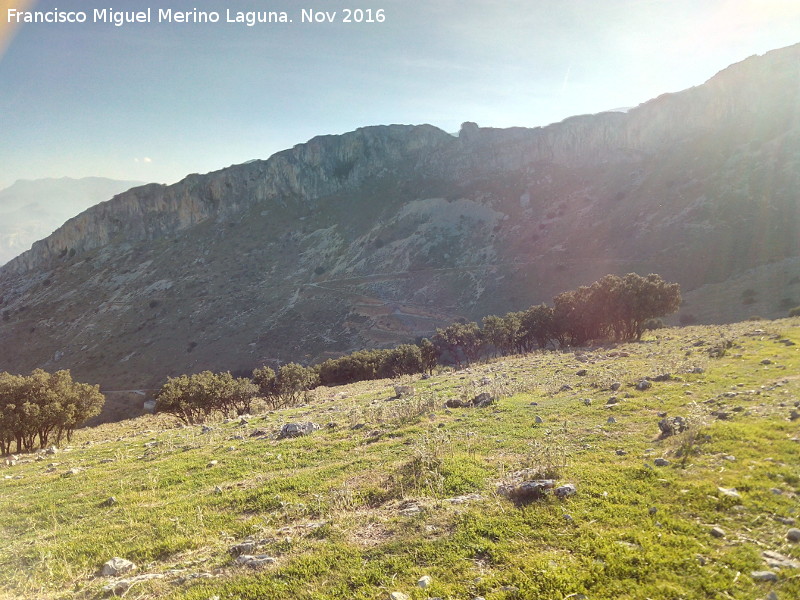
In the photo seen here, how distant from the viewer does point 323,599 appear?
6.90 metres

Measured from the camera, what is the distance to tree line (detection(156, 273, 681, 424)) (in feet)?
122

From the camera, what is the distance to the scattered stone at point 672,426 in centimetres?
1209

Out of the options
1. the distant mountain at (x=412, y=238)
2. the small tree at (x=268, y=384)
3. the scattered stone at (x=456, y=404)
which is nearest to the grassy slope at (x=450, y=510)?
the scattered stone at (x=456, y=404)

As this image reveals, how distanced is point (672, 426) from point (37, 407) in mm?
33531

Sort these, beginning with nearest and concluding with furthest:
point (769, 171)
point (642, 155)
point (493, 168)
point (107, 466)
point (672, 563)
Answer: point (672, 563) < point (107, 466) < point (769, 171) < point (642, 155) < point (493, 168)

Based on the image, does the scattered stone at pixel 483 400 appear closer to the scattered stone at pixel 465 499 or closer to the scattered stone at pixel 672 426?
the scattered stone at pixel 672 426

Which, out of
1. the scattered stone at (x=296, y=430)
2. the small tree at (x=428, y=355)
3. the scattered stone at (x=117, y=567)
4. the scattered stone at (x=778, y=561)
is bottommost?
the small tree at (x=428, y=355)

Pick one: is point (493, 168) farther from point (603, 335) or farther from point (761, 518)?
point (761, 518)

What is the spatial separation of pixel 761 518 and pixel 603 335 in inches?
1790

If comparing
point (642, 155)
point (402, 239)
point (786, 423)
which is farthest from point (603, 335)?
point (642, 155)

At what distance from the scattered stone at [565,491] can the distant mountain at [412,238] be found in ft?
189

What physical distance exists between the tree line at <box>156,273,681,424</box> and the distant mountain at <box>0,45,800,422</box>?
1982 cm

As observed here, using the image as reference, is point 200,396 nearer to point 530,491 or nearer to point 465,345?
point 530,491

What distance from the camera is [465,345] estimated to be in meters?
59.3
